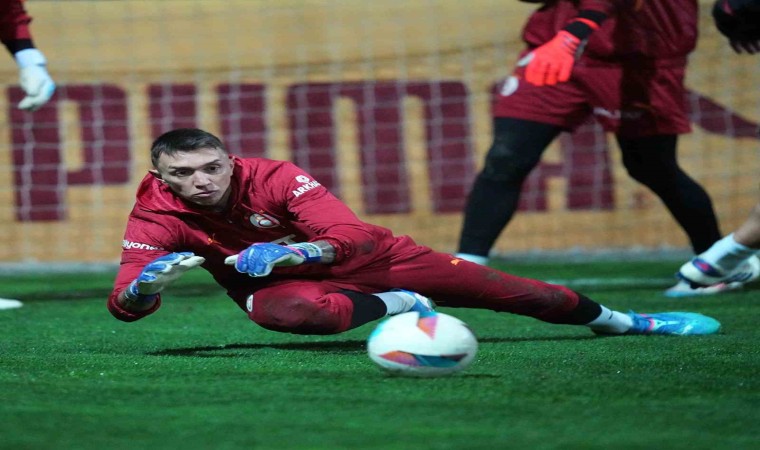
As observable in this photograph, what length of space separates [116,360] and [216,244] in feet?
1.56

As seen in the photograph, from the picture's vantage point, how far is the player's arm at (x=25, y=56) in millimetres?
5066

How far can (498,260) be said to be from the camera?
743 cm

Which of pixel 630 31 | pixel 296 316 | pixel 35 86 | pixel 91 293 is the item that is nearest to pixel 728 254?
pixel 630 31

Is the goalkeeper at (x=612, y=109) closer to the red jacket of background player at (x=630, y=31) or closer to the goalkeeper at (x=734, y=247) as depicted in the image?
the red jacket of background player at (x=630, y=31)

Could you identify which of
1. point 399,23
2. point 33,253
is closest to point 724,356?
point 399,23

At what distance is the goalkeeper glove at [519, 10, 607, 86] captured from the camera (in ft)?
15.1

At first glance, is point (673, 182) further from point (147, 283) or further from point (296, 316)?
point (147, 283)

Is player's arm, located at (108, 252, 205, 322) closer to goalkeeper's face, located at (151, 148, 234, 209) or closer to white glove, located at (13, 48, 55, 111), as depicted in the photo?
goalkeeper's face, located at (151, 148, 234, 209)

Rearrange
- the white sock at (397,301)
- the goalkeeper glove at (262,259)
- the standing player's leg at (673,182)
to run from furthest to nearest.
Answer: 1. the standing player's leg at (673,182)
2. the white sock at (397,301)
3. the goalkeeper glove at (262,259)

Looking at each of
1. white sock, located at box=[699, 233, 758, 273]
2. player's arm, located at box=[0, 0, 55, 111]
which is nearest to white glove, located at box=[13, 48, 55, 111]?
player's arm, located at box=[0, 0, 55, 111]

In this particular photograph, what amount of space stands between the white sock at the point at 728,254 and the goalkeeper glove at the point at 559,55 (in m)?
0.84

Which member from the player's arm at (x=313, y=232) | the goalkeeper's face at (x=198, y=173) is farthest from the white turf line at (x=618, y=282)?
the goalkeeper's face at (x=198, y=173)

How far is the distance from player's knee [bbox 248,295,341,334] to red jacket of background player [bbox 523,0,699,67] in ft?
Result: 6.49

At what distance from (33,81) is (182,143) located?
176 centimetres
